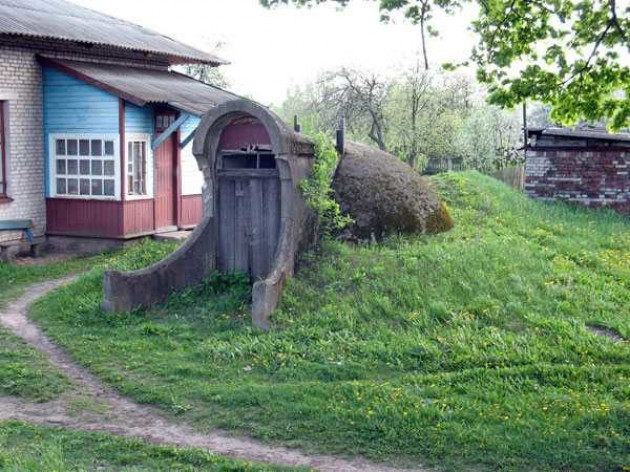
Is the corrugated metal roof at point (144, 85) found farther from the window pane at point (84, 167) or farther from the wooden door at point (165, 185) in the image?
the window pane at point (84, 167)

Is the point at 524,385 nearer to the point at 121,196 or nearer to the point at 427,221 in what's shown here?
the point at 427,221

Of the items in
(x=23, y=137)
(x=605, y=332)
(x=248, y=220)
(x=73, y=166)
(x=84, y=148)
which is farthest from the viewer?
(x=73, y=166)

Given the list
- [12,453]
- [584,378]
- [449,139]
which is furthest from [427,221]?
[449,139]

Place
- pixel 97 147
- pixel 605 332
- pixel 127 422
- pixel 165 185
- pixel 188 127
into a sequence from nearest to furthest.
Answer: pixel 127 422 < pixel 605 332 < pixel 97 147 < pixel 165 185 < pixel 188 127

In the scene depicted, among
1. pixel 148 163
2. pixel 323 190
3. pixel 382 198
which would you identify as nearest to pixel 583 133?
pixel 382 198

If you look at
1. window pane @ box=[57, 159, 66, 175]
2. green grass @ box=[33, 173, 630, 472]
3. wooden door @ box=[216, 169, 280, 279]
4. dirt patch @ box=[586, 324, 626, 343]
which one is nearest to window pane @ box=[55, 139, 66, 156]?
window pane @ box=[57, 159, 66, 175]

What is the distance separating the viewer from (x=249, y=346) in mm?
9812

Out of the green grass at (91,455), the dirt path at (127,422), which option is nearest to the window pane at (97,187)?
the dirt path at (127,422)

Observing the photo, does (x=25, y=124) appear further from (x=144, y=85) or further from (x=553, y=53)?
(x=553, y=53)

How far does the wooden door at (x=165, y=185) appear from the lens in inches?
758

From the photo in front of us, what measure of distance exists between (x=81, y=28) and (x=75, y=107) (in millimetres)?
2557

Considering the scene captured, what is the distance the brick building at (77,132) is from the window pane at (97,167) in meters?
0.02

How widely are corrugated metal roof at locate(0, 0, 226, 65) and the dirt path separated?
385 inches

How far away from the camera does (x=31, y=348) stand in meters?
10.4
